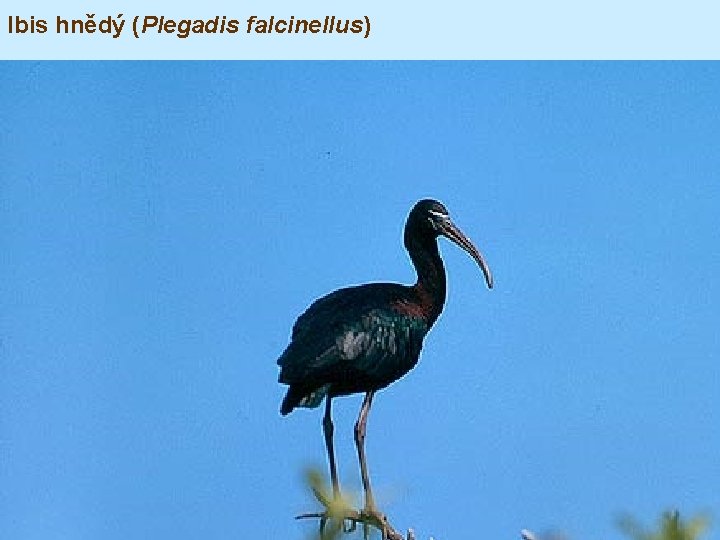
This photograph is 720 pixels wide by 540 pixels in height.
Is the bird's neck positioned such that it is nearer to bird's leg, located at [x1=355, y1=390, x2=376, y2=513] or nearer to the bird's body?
the bird's body

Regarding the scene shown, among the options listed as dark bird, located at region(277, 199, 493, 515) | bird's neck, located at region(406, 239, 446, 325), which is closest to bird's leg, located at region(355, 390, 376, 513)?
dark bird, located at region(277, 199, 493, 515)

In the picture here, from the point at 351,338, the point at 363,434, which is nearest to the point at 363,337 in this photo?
the point at 351,338

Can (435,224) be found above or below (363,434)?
above

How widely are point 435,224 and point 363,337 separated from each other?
0.76 meters

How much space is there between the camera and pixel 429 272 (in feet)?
21.2

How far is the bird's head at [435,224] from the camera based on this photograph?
6.37 meters

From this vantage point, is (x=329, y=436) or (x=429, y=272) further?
(x=429, y=272)

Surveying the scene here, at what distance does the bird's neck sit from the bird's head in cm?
5

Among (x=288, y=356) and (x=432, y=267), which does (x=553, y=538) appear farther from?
(x=432, y=267)

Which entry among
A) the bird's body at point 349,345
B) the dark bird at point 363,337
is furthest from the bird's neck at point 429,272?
the bird's body at point 349,345

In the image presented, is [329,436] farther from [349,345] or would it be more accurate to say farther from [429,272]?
[429,272]

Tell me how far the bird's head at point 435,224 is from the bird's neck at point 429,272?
0.05 m

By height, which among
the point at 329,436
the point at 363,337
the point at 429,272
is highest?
the point at 429,272
